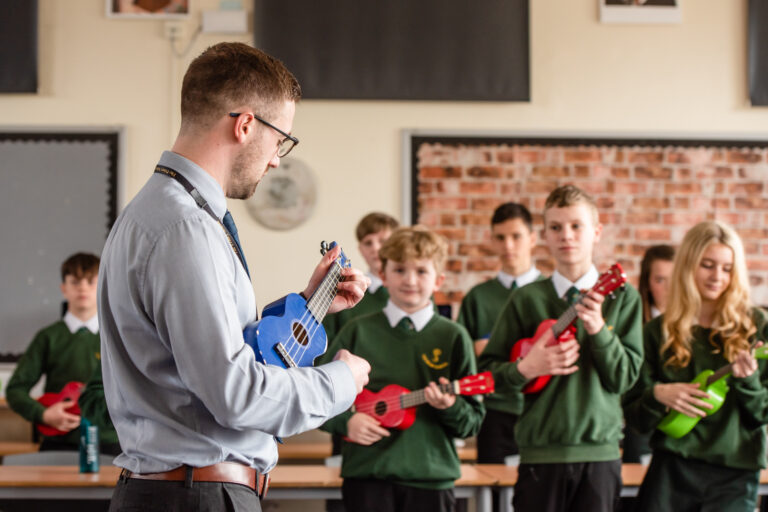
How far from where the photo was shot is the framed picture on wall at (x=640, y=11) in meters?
5.51

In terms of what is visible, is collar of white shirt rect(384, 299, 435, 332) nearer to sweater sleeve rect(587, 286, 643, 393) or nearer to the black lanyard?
sweater sleeve rect(587, 286, 643, 393)

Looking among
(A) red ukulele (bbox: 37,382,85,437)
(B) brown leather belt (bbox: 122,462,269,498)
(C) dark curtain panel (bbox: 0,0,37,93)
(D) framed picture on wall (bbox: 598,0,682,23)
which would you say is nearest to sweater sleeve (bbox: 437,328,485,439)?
(B) brown leather belt (bbox: 122,462,269,498)

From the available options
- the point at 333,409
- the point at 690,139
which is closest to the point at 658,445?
the point at 333,409

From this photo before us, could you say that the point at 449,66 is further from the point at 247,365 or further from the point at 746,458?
the point at 247,365

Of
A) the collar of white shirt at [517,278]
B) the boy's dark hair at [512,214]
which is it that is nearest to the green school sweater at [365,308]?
the collar of white shirt at [517,278]

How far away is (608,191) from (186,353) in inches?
180

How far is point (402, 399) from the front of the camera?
294 centimetres

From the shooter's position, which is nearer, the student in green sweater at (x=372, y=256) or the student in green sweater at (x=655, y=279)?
the student in green sweater at (x=372, y=256)

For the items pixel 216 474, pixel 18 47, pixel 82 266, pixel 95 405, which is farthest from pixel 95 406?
pixel 18 47

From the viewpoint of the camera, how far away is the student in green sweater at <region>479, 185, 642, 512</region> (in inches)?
110

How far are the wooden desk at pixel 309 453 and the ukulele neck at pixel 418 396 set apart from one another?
1575 mm

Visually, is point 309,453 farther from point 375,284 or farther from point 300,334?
point 300,334

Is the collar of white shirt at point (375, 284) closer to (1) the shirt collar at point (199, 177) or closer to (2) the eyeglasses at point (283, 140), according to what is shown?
(2) the eyeglasses at point (283, 140)

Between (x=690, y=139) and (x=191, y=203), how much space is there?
189 inches
